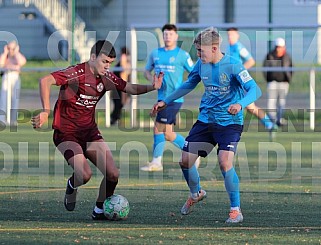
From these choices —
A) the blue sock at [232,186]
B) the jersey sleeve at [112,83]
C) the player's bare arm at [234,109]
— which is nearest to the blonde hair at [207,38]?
the player's bare arm at [234,109]

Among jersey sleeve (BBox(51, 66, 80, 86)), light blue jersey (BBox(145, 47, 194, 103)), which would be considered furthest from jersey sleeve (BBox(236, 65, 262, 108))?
light blue jersey (BBox(145, 47, 194, 103))

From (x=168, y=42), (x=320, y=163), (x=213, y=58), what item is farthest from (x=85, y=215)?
(x=320, y=163)

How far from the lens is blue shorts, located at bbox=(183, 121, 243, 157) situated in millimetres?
8820

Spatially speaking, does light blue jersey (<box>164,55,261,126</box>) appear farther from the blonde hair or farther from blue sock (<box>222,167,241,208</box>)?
blue sock (<box>222,167,241,208</box>)

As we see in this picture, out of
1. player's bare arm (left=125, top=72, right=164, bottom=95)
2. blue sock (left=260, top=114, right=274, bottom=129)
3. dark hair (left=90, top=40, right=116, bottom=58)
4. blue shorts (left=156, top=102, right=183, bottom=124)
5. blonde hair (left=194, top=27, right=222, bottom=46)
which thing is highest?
blonde hair (left=194, top=27, right=222, bottom=46)

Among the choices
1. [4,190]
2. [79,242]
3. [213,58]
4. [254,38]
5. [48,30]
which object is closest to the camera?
[79,242]

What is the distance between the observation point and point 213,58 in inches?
347

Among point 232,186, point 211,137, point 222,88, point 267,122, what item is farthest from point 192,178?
point 267,122

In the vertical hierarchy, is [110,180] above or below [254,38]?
below

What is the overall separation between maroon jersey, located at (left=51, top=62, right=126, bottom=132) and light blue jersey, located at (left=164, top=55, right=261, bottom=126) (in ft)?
2.93

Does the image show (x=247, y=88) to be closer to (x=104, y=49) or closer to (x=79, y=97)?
(x=104, y=49)

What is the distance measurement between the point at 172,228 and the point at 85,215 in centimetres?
122

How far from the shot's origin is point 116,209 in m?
8.57

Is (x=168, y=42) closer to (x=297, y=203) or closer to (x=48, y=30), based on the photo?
(x=297, y=203)
